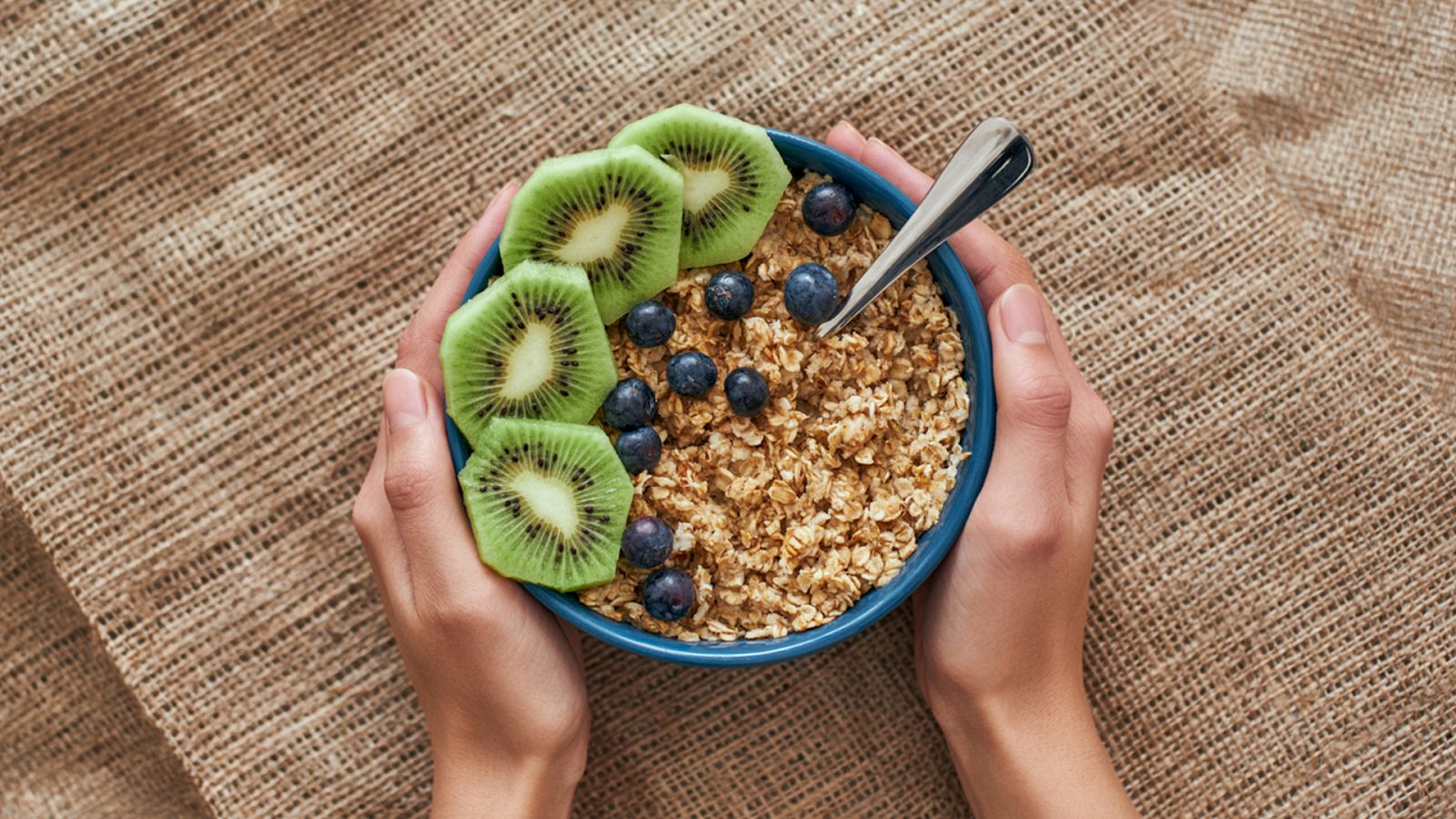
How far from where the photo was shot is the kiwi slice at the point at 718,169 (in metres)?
0.98

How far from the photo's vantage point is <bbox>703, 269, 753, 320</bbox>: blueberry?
97 centimetres

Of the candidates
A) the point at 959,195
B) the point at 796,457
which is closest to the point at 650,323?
the point at 796,457

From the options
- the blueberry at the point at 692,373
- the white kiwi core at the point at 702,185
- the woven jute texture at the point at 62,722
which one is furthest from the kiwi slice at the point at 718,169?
the woven jute texture at the point at 62,722

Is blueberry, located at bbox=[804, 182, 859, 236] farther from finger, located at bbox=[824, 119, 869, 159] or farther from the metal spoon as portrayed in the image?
finger, located at bbox=[824, 119, 869, 159]

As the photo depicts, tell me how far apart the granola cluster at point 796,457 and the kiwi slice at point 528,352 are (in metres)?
0.05

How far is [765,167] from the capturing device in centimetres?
98

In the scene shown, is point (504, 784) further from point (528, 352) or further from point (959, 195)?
point (959, 195)

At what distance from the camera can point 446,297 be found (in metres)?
1.09

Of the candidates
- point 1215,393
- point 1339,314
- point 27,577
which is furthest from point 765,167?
point 27,577

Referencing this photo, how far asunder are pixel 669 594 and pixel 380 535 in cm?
33

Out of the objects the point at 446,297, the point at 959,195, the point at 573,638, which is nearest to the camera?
the point at 959,195

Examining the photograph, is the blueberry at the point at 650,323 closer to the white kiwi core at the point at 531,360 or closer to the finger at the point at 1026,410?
the white kiwi core at the point at 531,360

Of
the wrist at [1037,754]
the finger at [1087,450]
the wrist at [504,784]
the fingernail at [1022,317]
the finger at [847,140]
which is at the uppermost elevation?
the finger at [847,140]

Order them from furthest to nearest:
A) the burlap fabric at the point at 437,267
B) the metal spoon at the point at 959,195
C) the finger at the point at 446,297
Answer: the burlap fabric at the point at 437,267 → the finger at the point at 446,297 → the metal spoon at the point at 959,195
